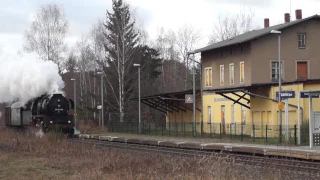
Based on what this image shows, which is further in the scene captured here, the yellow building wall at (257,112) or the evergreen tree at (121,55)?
the evergreen tree at (121,55)

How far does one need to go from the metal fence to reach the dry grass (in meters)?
12.5

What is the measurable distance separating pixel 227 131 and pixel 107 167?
23084mm

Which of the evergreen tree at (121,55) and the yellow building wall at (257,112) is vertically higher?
the evergreen tree at (121,55)

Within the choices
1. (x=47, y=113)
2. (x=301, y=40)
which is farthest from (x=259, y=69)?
(x=47, y=113)

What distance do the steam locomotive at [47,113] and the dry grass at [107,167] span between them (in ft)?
35.7

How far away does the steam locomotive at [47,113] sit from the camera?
107 feet

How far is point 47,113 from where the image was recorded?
107 ft

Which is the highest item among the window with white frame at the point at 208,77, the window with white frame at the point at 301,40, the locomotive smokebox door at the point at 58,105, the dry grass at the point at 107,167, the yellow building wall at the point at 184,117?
the window with white frame at the point at 301,40

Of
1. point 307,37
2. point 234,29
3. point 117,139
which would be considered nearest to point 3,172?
point 117,139

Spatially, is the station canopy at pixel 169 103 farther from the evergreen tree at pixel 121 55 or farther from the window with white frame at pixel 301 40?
the window with white frame at pixel 301 40

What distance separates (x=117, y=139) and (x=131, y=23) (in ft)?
72.9

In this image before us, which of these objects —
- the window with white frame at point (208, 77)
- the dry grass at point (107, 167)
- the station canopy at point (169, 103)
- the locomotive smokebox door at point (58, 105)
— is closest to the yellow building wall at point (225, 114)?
the window with white frame at point (208, 77)

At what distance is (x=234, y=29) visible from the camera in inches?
2837

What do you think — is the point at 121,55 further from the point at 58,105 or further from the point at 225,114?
the point at 58,105
